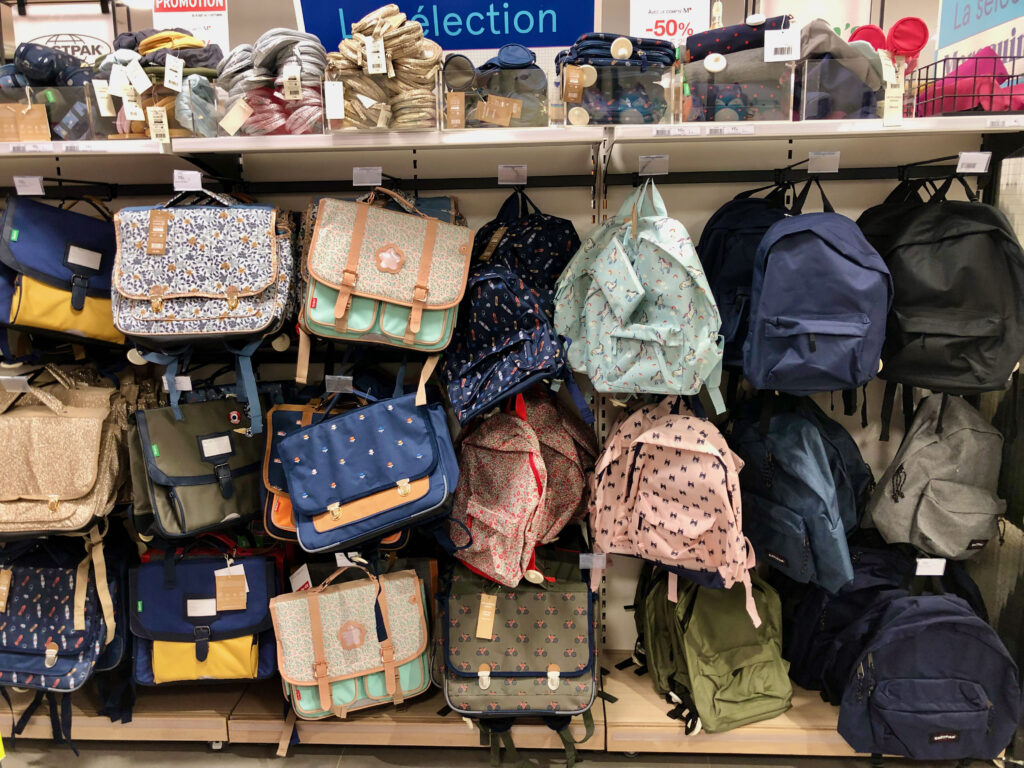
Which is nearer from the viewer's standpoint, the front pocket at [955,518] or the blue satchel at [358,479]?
the blue satchel at [358,479]

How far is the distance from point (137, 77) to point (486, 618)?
6.04ft

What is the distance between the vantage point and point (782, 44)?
1679 millimetres

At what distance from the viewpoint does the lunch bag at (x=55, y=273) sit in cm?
181

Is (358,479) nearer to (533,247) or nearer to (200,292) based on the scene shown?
(200,292)

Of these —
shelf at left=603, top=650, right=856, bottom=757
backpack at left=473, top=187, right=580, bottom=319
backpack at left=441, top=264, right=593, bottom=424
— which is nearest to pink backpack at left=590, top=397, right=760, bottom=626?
backpack at left=441, top=264, right=593, bottom=424

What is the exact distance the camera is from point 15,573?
204cm

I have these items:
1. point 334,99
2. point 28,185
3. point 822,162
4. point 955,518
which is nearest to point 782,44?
point 822,162

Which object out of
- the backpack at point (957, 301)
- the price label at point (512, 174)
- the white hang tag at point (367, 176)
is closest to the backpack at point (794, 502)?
the backpack at point (957, 301)

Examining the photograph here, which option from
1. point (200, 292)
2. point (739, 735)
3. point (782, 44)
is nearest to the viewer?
point (782, 44)

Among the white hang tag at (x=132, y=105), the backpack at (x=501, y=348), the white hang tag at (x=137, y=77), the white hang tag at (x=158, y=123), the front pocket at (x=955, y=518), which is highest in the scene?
the white hang tag at (x=137, y=77)

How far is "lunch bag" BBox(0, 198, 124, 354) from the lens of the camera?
5.94ft

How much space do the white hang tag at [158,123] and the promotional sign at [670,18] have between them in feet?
4.68

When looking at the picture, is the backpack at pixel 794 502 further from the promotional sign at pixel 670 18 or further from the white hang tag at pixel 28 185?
the white hang tag at pixel 28 185

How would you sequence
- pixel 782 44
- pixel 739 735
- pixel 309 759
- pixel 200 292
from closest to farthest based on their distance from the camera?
pixel 782 44, pixel 200 292, pixel 739 735, pixel 309 759
